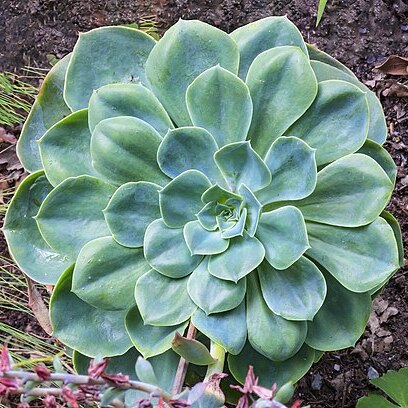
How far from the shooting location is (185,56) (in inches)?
33.0

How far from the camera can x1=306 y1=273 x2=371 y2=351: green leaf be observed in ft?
2.80

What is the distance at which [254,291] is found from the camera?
0.85 m

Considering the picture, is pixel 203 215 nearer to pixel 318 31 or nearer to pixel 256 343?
pixel 256 343

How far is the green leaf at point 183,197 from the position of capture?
2.63 feet

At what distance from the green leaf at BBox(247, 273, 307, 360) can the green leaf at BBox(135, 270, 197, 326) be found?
0.09 m

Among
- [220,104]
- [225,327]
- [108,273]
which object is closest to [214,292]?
[225,327]

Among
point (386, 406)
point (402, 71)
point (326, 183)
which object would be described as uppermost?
point (326, 183)

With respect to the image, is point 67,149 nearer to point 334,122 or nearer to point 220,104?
point 220,104

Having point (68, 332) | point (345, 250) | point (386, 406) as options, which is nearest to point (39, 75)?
point (68, 332)

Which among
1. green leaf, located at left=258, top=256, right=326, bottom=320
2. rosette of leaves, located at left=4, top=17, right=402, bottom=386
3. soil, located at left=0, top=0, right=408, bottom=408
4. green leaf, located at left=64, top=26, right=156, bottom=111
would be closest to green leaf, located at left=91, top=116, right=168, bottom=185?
rosette of leaves, located at left=4, top=17, right=402, bottom=386

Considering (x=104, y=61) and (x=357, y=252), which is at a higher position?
(x=104, y=61)

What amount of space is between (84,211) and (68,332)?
17 cm

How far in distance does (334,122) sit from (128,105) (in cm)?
29

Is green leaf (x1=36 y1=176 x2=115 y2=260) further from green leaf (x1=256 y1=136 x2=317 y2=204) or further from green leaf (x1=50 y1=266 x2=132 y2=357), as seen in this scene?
green leaf (x1=256 y1=136 x2=317 y2=204)
